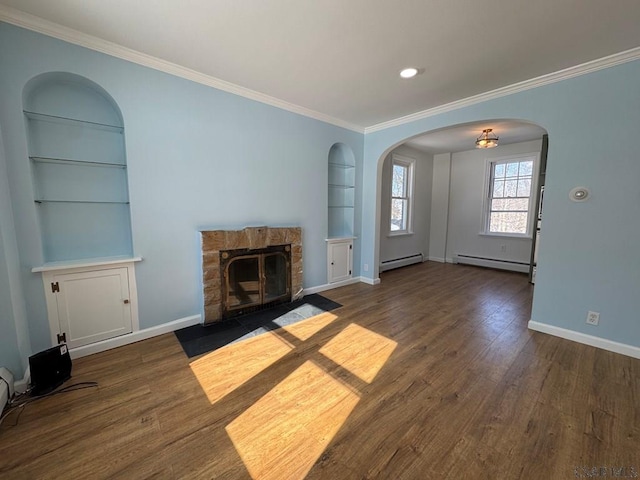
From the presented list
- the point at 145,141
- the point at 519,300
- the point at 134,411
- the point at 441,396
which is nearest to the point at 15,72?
the point at 145,141

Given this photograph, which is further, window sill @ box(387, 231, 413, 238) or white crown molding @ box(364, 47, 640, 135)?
window sill @ box(387, 231, 413, 238)

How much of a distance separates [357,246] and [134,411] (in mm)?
3620

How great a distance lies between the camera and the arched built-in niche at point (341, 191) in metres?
4.35

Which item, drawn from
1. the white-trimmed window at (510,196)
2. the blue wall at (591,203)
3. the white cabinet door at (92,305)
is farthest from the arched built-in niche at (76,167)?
the white-trimmed window at (510,196)

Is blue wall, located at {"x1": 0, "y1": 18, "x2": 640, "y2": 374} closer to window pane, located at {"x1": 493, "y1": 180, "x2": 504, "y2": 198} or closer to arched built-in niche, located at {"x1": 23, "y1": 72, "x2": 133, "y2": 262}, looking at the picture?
arched built-in niche, located at {"x1": 23, "y1": 72, "x2": 133, "y2": 262}

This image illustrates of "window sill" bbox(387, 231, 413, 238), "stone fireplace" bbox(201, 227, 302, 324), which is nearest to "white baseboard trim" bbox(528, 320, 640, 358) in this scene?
"stone fireplace" bbox(201, 227, 302, 324)

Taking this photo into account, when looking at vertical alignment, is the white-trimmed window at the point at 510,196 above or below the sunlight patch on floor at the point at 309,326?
above

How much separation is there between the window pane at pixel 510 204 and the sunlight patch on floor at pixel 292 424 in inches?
224

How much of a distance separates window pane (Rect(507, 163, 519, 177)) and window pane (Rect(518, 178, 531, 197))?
19 cm

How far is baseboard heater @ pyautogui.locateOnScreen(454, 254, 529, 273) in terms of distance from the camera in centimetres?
545

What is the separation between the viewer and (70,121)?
7.37 ft

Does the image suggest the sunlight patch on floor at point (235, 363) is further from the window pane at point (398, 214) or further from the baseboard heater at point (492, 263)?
the baseboard heater at point (492, 263)

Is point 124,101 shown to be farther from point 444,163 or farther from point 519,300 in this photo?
point 444,163

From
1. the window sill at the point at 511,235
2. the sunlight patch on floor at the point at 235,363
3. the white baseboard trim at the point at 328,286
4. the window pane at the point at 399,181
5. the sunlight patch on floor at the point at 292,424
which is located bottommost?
the sunlight patch on floor at the point at 292,424
